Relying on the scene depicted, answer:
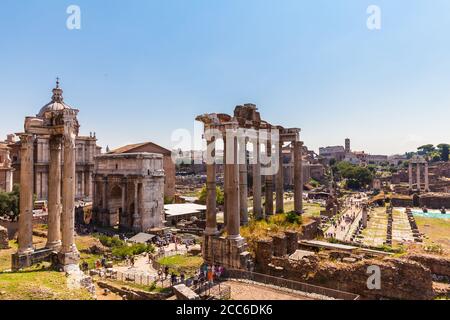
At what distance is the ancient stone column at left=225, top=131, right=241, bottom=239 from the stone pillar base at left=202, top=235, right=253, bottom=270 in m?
0.38

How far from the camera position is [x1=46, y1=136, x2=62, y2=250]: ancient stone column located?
17516 millimetres

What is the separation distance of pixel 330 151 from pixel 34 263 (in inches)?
7090

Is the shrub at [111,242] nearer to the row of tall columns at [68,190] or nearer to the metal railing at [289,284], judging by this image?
the row of tall columns at [68,190]

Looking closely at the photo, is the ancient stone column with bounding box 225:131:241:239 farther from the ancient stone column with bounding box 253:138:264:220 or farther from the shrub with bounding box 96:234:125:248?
the shrub with bounding box 96:234:125:248

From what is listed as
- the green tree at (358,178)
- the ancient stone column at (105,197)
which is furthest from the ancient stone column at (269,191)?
the green tree at (358,178)

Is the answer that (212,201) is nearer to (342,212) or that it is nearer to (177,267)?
(177,267)

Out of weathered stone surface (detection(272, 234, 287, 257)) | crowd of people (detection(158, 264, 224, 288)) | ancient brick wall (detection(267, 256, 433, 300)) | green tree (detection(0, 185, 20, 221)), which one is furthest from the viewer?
green tree (detection(0, 185, 20, 221))

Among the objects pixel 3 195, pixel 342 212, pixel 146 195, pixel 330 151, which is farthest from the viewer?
pixel 330 151

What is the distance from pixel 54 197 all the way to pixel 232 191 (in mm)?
9473

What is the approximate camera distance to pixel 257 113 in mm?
20172

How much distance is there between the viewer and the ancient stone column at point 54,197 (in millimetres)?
17516

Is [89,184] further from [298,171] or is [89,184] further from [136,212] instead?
[298,171]

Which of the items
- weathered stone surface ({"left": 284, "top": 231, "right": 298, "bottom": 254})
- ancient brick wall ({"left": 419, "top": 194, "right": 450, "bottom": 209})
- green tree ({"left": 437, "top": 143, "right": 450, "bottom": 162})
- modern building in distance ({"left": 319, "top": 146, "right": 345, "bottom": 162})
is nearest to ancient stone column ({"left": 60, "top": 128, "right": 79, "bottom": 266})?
weathered stone surface ({"left": 284, "top": 231, "right": 298, "bottom": 254})

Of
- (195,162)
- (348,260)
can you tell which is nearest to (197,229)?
(348,260)
